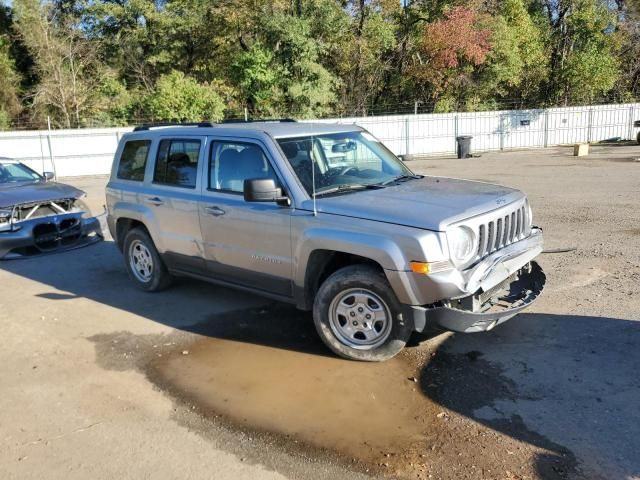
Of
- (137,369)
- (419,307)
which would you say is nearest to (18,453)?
(137,369)

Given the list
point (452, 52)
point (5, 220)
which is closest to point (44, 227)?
point (5, 220)

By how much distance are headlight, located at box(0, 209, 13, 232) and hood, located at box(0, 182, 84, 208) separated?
0.09 meters

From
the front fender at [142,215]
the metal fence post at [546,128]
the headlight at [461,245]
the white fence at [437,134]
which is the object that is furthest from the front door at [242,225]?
the metal fence post at [546,128]

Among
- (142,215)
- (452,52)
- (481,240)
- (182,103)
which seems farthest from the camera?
(452,52)

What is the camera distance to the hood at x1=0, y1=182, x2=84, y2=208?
855cm

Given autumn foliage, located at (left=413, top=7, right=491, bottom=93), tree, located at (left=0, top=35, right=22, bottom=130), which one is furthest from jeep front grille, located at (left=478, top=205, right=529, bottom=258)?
tree, located at (left=0, top=35, right=22, bottom=130)

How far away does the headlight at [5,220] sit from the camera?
8383mm

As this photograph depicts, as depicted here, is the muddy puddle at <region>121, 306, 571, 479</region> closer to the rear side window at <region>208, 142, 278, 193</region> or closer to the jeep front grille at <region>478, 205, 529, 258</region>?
the jeep front grille at <region>478, 205, 529, 258</region>

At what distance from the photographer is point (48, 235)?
29.2 feet

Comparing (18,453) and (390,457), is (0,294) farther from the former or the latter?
(390,457)

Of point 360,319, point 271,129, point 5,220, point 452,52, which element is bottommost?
point 360,319

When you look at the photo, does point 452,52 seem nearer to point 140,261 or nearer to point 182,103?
point 182,103

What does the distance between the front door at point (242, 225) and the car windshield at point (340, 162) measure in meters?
0.28

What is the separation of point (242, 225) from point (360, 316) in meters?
1.43
